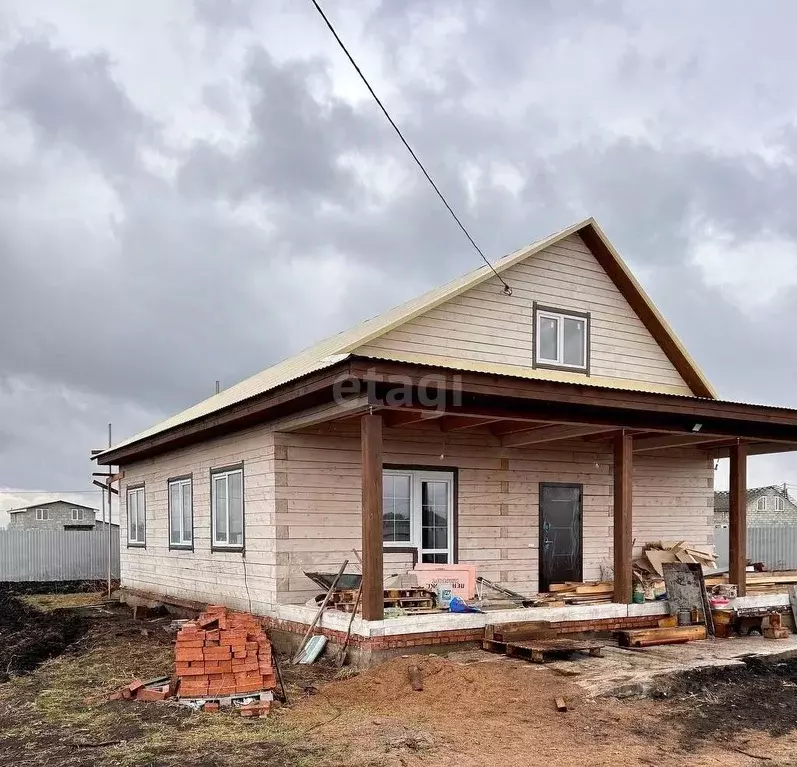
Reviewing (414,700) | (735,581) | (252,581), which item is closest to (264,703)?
(414,700)

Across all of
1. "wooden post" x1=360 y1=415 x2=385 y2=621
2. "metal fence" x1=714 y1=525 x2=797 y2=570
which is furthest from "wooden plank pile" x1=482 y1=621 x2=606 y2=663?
"metal fence" x1=714 y1=525 x2=797 y2=570

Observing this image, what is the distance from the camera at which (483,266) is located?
15.4m

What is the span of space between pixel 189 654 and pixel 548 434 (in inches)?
250

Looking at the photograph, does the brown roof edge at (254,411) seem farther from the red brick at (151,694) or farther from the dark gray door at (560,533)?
the dark gray door at (560,533)

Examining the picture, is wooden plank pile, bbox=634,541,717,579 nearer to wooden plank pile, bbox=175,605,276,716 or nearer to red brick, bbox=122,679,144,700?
wooden plank pile, bbox=175,605,276,716

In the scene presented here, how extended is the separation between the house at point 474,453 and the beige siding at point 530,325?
29mm

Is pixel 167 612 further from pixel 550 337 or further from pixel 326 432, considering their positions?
pixel 550 337

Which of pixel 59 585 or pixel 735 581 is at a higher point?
pixel 735 581

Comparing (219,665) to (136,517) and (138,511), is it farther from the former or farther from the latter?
(136,517)

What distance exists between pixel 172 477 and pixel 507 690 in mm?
10149

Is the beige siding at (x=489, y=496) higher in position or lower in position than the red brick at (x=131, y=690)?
higher

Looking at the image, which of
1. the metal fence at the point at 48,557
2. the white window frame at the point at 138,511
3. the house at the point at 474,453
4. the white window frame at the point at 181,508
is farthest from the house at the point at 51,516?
the house at the point at 474,453

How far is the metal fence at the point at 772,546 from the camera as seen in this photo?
30.0 metres

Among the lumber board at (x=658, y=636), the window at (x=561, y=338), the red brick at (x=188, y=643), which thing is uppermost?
the window at (x=561, y=338)
